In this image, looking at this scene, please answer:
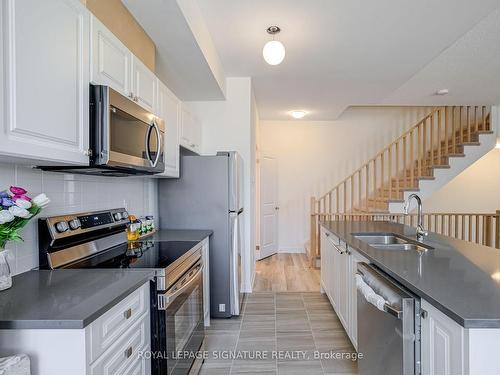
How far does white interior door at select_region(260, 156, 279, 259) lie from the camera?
567cm

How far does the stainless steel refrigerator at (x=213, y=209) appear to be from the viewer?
2.89m

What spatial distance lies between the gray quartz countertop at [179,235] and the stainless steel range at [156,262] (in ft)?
0.48

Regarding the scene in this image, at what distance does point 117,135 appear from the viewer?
1.50 metres

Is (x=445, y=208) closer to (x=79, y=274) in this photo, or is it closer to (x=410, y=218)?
(x=410, y=218)

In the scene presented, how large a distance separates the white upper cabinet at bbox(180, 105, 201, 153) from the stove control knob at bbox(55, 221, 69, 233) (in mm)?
1402

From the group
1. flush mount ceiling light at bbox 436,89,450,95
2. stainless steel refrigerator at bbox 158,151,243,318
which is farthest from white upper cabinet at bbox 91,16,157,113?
flush mount ceiling light at bbox 436,89,450,95

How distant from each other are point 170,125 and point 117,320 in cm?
171

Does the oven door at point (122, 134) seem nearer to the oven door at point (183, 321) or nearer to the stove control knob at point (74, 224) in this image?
the stove control knob at point (74, 224)

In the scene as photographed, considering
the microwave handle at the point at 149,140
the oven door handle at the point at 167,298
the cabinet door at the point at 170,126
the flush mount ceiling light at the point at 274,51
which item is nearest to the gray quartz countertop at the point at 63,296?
the oven door handle at the point at 167,298

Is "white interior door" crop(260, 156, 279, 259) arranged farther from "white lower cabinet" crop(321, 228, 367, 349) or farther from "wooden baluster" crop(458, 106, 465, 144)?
"wooden baluster" crop(458, 106, 465, 144)

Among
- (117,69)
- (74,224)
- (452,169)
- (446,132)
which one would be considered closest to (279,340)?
(74,224)

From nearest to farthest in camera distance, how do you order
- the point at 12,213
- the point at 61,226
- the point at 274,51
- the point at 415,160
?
the point at 12,213 → the point at 61,226 → the point at 274,51 → the point at 415,160

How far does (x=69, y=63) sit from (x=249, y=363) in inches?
86.2

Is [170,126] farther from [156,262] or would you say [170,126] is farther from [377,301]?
[377,301]
